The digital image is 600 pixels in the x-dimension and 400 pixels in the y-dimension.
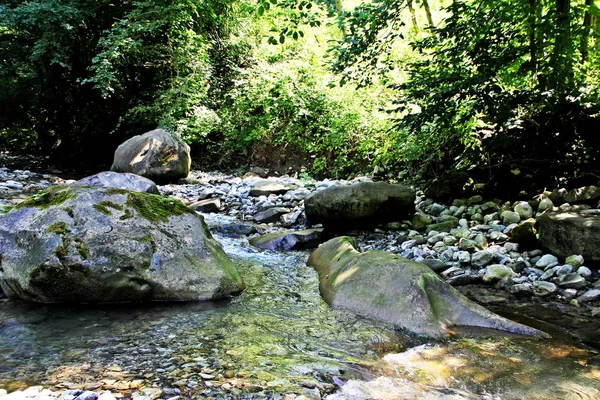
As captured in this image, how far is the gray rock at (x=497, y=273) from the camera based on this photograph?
4688 mm

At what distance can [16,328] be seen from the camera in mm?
3254

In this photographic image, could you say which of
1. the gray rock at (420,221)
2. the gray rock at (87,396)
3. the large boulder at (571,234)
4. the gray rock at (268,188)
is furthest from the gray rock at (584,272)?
the gray rock at (268,188)

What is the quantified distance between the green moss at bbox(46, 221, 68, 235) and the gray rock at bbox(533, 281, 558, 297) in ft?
14.7

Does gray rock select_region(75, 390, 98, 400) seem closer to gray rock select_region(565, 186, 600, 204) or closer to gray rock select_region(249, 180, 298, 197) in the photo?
gray rock select_region(565, 186, 600, 204)

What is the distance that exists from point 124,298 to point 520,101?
5456 millimetres

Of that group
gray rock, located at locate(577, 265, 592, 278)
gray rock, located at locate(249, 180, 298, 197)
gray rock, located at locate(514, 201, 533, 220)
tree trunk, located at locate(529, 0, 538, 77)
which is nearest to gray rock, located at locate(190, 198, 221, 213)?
gray rock, located at locate(249, 180, 298, 197)

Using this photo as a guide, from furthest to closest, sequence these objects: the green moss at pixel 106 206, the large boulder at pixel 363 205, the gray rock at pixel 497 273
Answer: the large boulder at pixel 363 205, the gray rock at pixel 497 273, the green moss at pixel 106 206

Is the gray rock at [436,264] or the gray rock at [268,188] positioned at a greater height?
the gray rock at [268,188]

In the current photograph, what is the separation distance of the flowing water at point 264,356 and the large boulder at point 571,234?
128 centimetres

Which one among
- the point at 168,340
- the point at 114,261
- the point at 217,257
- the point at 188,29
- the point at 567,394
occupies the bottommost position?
the point at 567,394

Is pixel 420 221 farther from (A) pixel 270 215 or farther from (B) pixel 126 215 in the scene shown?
(B) pixel 126 215

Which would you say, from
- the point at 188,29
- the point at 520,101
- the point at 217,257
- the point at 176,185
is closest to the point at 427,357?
the point at 217,257

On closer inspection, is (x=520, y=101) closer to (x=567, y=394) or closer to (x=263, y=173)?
(x=567, y=394)

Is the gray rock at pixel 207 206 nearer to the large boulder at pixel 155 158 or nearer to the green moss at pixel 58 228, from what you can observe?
the large boulder at pixel 155 158
